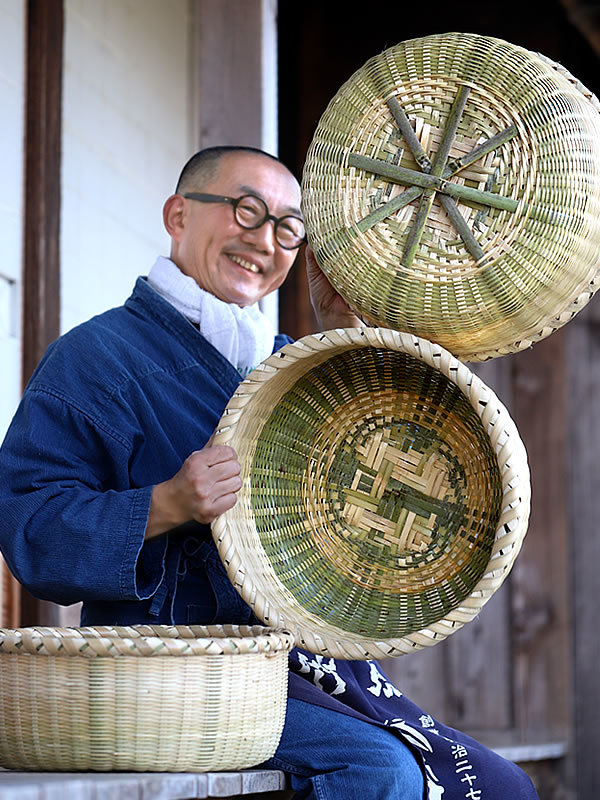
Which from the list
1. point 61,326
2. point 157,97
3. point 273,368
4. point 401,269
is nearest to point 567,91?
point 401,269

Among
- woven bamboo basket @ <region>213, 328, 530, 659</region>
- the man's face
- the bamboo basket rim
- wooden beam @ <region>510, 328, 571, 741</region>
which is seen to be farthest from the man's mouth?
wooden beam @ <region>510, 328, 571, 741</region>

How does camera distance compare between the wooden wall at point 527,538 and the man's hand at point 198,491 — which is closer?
the man's hand at point 198,491

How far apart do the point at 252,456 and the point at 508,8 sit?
287cm

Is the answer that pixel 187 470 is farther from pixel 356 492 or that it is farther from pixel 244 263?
pixel 244 263

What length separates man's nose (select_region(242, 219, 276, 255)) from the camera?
2.26 meters

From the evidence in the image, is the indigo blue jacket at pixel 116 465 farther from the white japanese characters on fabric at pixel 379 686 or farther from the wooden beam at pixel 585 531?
the wooden beam at pixel 585 531

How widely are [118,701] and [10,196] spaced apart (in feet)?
4.88

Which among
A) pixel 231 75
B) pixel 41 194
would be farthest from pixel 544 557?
pixel 41 194

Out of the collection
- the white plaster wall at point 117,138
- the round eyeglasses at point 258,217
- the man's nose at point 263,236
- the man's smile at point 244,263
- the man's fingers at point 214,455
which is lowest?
the man's fingers at point 214,455

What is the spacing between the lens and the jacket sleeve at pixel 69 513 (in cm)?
177

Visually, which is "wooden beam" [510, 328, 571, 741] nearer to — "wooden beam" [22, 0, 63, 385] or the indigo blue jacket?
"wooden beam" [22, 0, 63, 385]

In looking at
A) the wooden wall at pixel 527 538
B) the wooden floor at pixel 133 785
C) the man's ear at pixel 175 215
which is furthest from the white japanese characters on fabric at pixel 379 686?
the wooden wall at pixel 527 538

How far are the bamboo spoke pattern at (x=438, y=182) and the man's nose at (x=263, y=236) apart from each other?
0.43m

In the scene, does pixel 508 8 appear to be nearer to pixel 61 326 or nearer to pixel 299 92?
pixel 299 92
